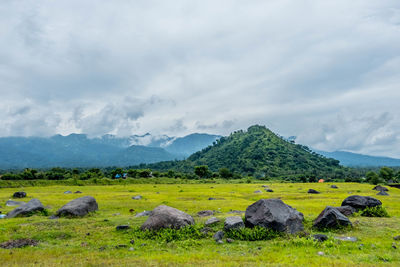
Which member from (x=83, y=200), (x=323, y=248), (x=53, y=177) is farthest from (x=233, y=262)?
(x=53, y=177)

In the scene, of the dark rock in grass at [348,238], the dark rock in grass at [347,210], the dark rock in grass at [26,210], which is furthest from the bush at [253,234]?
the dark rock in grass at [26,210]

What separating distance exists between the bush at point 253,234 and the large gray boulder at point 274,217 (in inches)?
15.0

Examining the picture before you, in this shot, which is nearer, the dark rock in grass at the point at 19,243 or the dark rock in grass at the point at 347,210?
the dark rock in grass at the point at 19,243

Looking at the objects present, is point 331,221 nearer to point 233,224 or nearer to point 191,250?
point 233,224

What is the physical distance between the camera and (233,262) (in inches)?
508

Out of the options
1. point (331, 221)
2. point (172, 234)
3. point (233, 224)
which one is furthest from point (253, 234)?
point (331, 221)

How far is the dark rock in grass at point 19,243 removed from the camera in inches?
659

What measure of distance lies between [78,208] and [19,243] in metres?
8.90

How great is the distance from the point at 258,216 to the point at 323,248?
4.84m

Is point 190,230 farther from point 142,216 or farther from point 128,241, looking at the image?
point 142,216

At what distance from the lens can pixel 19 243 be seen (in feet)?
56.4

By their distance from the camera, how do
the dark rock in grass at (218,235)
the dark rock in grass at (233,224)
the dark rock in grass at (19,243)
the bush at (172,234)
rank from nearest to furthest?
1. the dark rock in grass at (19,243)
2. the dark rock in grass at (218,235)
3. the bush at (172,234)
4. the dark rock in grass at (233,224)

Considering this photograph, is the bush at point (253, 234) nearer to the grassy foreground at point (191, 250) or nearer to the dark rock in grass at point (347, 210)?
the grassy foreground at point (191, 250)

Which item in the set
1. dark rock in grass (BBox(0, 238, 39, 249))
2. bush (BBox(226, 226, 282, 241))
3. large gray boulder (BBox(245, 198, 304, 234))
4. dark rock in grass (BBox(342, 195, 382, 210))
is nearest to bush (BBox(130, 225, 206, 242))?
bush (BBox(226, 226, 282, 241))
